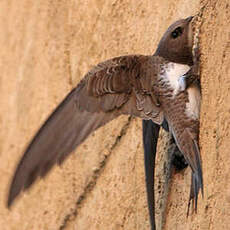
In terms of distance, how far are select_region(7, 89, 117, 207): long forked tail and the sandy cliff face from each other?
276 millimetres

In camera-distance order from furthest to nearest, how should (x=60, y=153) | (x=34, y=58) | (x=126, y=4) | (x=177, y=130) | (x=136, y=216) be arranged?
(x=34, y=58) < (x=126, y=4) < (x=136, y=216) < (x=177, y=130) < (x=60, y=153)

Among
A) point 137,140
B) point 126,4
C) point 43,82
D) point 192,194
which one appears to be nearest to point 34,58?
A: point 43,82

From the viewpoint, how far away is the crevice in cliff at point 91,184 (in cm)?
211

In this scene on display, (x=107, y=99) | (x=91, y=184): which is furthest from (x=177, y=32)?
(x=91, y=184)

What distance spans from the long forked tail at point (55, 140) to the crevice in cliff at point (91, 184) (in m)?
0.36

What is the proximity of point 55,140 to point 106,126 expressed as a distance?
55 cm

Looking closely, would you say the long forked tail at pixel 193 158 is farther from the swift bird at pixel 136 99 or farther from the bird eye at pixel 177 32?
the bird eye at pixel 177 32

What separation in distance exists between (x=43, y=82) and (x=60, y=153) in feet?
3.15

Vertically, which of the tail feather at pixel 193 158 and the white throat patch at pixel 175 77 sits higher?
the white throat patch at pixel 175 77

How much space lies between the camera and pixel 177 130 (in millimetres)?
1717

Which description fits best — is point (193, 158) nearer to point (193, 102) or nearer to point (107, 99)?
point (193, 102)

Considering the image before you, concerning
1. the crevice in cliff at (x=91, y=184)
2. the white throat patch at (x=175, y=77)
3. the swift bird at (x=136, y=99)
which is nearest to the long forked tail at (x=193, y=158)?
the swift bird at (x=136, y=99)

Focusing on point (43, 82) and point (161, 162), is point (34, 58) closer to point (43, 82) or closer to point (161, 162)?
point (43, 82)

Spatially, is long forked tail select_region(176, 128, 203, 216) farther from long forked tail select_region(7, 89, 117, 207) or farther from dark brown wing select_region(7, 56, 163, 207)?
long forked tail select_region(7, 89, 117, 207)
